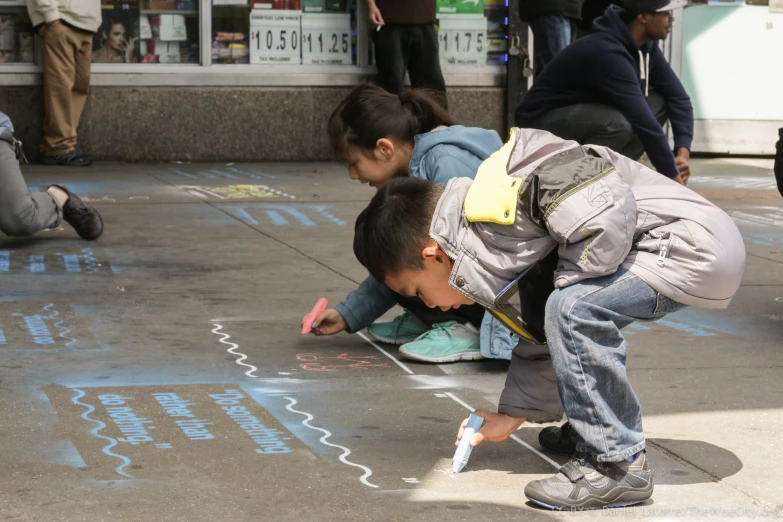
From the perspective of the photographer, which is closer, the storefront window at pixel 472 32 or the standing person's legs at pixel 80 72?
the standing person's legs at pixel 80 72

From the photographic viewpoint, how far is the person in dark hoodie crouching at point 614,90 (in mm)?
6062

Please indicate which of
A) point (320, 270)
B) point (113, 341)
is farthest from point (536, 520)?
point (320, 270)

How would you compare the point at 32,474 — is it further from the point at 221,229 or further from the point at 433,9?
the point at 433,9

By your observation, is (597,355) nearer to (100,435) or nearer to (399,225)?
(399,225)

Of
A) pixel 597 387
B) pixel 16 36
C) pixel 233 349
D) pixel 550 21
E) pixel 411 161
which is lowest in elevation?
pixel 233 349

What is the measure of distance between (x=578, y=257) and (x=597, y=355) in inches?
8.7

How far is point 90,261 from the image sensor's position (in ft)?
A: 19.2

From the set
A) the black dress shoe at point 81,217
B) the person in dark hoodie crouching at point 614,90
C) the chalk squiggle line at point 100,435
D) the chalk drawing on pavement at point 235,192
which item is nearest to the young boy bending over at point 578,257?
the chalk squiggle line at point 100,435

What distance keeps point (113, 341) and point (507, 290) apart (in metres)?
1.95

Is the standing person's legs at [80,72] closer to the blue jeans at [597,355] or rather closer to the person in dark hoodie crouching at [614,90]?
the person in dark hoodie crouching at [614,90]

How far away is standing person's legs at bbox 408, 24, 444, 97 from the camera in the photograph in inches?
395

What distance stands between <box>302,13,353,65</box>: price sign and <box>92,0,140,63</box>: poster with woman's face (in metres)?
1.36

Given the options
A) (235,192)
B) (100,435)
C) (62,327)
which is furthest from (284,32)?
(100,435)

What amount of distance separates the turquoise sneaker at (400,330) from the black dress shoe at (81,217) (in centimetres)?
236
